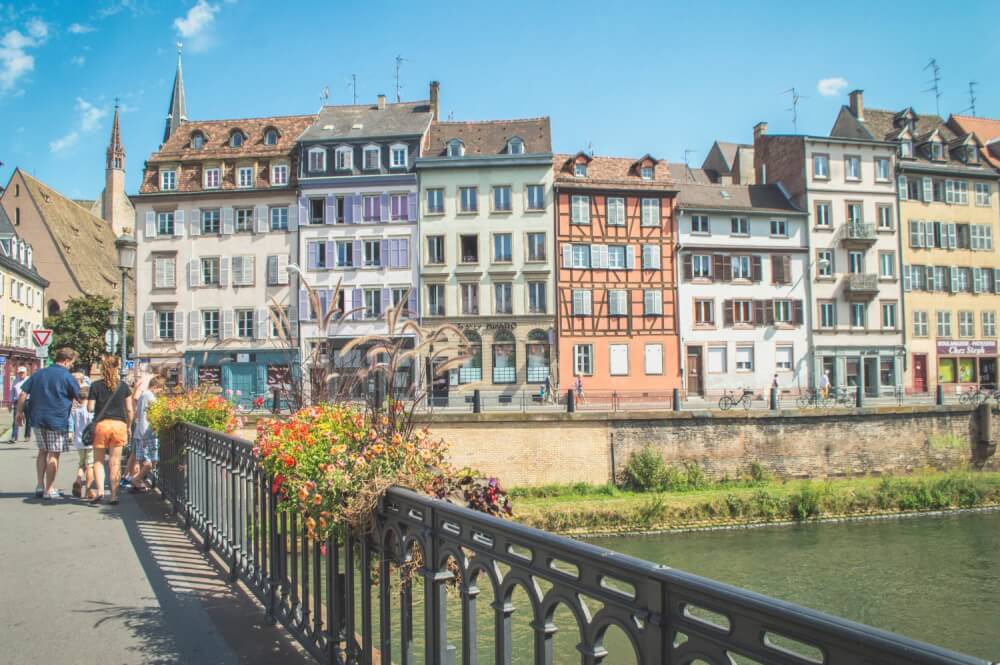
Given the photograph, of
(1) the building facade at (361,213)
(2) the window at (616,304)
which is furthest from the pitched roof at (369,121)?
(2) the window at (616,304)

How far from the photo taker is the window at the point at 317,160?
129 ft

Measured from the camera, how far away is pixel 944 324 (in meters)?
42.8

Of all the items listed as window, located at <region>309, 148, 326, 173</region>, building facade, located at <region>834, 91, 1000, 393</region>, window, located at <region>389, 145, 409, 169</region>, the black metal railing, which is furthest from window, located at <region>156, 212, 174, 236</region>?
building facade, located at <region>834, 91, 1000, 393</region>

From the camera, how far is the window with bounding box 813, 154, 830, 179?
137ft

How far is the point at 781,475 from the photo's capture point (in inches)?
1158

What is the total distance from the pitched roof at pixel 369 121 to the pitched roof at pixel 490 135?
0.97m

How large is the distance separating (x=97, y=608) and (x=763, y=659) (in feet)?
16.7

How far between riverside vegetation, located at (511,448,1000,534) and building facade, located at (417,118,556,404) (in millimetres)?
11139

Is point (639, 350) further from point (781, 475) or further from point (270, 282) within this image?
point (270, 282)

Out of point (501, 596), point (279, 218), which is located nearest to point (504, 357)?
point (279, 218)

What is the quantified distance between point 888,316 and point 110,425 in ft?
137

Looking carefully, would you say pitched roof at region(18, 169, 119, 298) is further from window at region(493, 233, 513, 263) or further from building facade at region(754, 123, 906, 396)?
building facade at region(754, 123, 906, 396)

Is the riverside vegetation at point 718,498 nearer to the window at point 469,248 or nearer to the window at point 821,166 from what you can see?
the window at point 469,248

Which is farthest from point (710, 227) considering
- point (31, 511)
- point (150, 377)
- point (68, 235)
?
point (68, 235)
